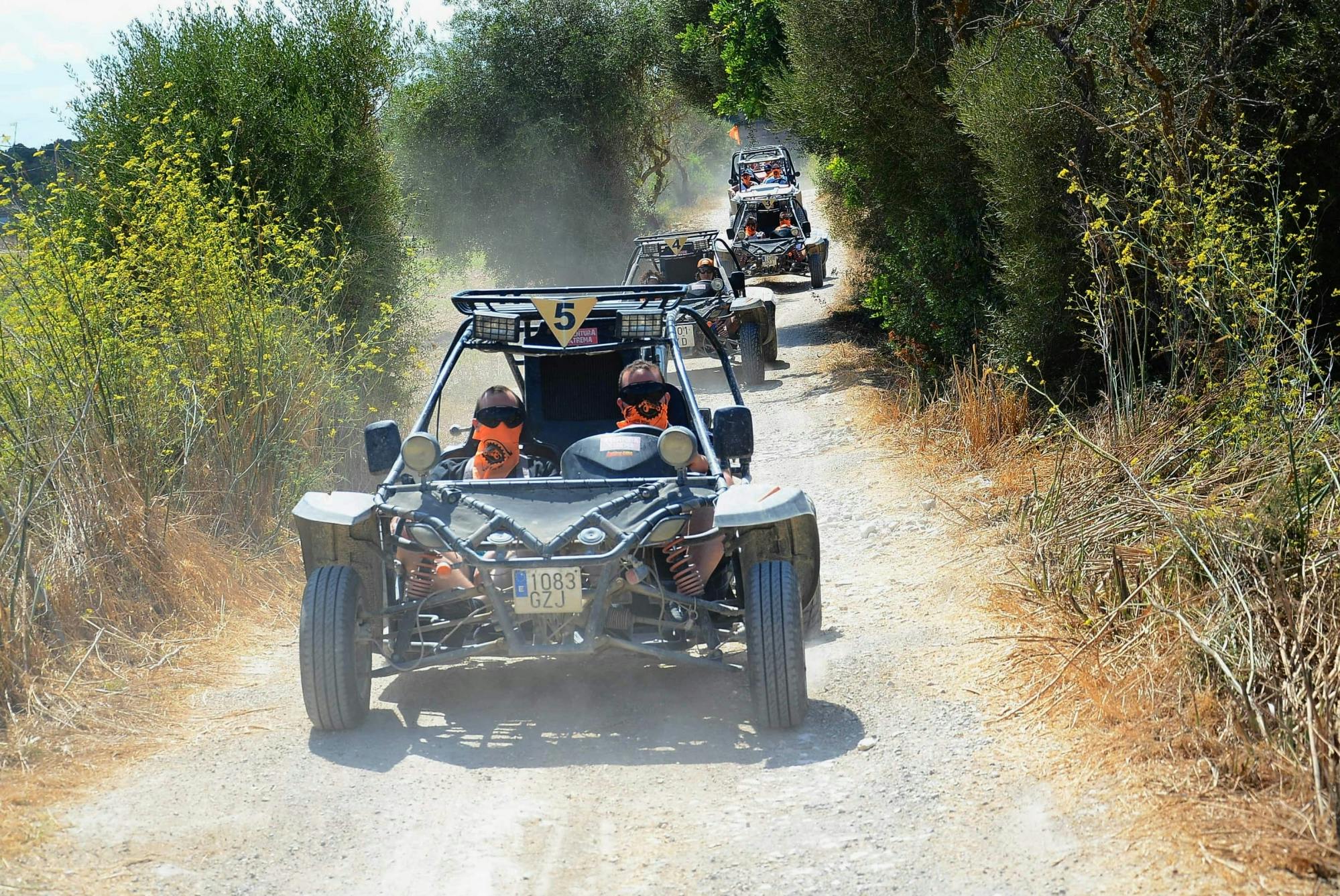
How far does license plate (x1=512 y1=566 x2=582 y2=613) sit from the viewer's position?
Answer: 4.91m

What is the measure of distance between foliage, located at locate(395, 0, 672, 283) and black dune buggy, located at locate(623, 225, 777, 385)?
7.62 m

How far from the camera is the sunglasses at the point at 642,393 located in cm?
638

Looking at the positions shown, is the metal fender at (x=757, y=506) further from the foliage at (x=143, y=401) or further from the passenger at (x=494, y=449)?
the foliage at (x=143, y=401)

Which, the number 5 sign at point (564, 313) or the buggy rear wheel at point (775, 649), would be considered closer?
the buggy rear wheel at point (775, 649)

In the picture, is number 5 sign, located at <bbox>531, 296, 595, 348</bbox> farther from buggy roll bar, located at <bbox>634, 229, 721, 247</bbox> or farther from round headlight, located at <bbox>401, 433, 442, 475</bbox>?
buggy roll bar, located at <bbox>634, 229, 721, 247</bbox>

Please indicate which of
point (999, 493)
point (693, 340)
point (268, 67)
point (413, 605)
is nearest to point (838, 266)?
point (693, 340)

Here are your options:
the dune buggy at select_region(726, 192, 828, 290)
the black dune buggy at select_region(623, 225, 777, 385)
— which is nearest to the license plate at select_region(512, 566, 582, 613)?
the black dune buggy at select_region(623, 225, 777, 385)

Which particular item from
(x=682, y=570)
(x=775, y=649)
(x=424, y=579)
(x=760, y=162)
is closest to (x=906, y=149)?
(x=682, y=570)

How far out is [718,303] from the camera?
14734 millimetres

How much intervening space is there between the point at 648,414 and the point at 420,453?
1.24 meters

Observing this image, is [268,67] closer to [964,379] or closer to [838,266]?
[964,379]

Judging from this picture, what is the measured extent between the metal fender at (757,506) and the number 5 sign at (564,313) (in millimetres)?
1477

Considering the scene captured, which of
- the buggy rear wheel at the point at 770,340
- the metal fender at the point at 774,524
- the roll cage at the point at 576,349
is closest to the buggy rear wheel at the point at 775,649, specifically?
the metal fender at the point at 774,524

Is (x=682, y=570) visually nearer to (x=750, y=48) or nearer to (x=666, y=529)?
(x=666, y=529)
